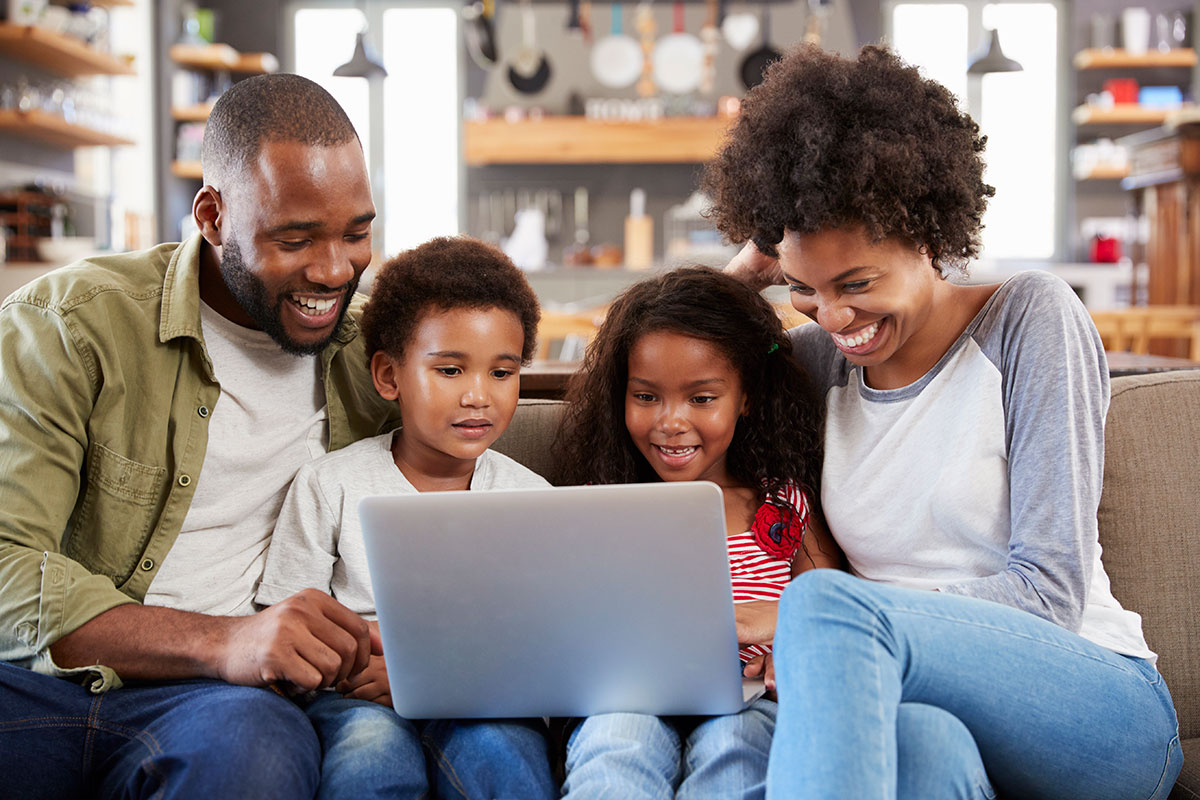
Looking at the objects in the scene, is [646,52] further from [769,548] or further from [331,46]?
[769,548]

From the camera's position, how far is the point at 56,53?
13.5 ft

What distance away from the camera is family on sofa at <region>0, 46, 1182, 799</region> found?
41.8 inches

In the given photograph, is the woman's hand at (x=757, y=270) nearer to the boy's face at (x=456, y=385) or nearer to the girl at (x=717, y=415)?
the girl at (x=717, y=415)

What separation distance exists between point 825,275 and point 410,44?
6.27 meters

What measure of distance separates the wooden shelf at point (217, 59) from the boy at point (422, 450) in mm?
5310

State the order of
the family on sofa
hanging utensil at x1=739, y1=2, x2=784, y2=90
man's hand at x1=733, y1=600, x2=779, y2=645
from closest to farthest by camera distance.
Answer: the family on sofa, man's hand at x1=733, y1=600, x2=779, y2=645, hanging utensil at x1=739, y1=2, x2=784, y2=90

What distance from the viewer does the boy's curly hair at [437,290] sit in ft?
4.77

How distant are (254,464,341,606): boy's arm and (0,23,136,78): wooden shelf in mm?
3209

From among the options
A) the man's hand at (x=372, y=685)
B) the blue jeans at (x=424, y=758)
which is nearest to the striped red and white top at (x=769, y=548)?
the blue jeans at (x=424, y=758)

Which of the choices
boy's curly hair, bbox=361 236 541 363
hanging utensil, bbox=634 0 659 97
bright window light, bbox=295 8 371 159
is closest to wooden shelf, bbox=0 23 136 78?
bright window light, bbox=295 8 371 159

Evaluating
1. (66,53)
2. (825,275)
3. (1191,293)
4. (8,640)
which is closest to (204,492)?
(8,640)

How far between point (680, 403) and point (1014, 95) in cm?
617

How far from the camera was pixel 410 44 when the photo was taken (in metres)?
6.94

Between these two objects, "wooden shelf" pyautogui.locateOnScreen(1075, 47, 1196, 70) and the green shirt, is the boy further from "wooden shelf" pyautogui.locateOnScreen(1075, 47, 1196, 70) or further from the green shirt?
"wooden shelf" pyautogui.locateOnScreen(1075, 47, 1196, 70)
